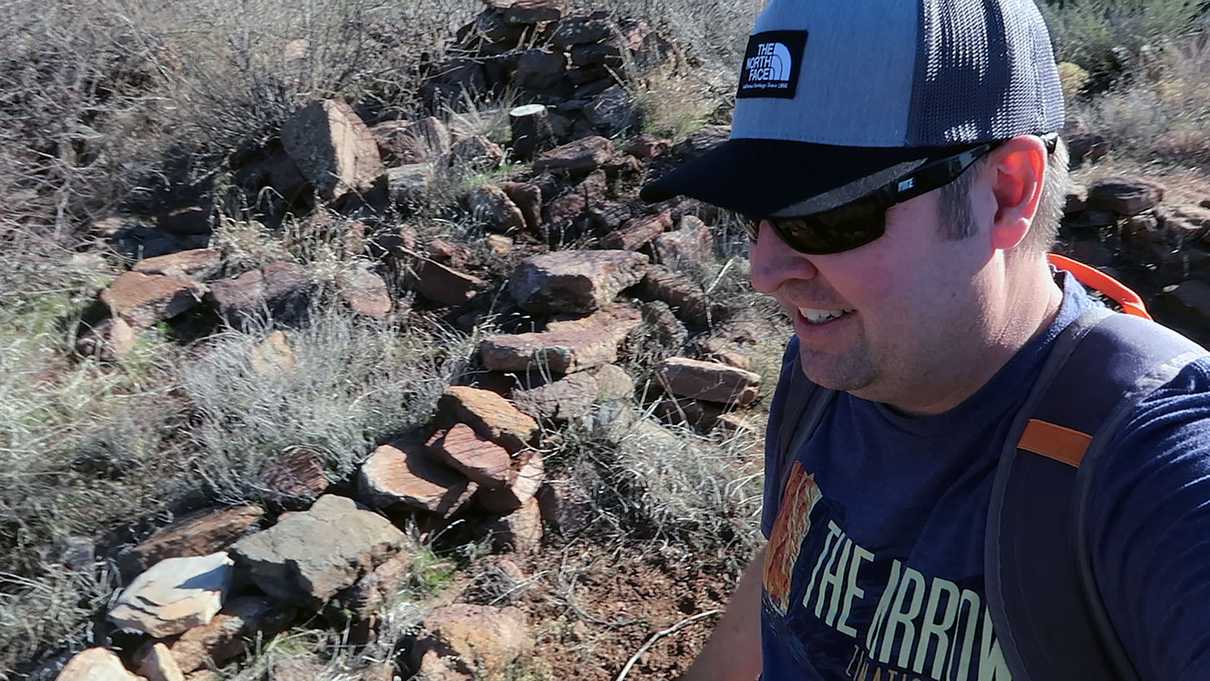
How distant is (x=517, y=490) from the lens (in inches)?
141

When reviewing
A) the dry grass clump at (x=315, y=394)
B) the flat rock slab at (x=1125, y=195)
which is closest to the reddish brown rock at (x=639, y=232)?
the dry grass clump at (x=315, y=394)

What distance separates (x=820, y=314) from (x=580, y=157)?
167 inches

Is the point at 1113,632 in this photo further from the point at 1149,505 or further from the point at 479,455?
the point at 479,455

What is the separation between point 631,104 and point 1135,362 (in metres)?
5.19

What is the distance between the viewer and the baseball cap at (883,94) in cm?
127

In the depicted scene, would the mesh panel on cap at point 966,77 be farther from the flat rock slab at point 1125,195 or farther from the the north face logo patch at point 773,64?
the flat rock slab at point 1125,195

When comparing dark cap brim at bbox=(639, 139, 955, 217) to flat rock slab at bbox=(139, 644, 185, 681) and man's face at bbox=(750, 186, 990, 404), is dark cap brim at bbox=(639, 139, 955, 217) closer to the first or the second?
man's face at bbox=(750, 186, 990, 404)

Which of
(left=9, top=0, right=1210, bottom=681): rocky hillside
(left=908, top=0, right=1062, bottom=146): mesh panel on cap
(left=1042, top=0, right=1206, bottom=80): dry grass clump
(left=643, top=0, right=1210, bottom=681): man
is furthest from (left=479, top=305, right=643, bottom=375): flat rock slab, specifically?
(left=1042, top=0, right=1206, bottom=80): dry grass clump

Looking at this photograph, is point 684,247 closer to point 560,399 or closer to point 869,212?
point 560,399

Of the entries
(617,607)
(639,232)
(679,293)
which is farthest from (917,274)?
(639,232)

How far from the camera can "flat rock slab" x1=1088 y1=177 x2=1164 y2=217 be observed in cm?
467

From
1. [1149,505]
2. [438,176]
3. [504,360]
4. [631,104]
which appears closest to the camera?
[1149,505]

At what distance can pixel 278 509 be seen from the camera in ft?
11.4

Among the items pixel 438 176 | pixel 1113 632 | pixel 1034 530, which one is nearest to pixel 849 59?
pixel 1034 530
